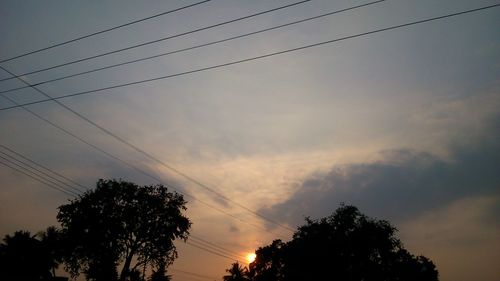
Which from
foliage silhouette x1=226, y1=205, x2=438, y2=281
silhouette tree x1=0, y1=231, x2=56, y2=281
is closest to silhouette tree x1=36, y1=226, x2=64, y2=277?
silhouette tree x1=0, y1=231, x2=56, y2=281

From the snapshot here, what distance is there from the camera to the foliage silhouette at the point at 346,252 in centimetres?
5288

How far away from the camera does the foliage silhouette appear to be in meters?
52.9

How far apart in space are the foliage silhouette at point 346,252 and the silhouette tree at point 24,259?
4009 centimetres

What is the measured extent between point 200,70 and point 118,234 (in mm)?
40790

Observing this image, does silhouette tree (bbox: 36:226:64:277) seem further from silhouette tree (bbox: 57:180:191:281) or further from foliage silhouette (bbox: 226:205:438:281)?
foliage silhouette (bbox: 226:205:438:281)

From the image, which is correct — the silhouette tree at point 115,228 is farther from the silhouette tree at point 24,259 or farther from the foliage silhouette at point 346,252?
the foliage silhouette at point 346,252

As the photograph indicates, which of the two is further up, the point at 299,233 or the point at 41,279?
the point at 299,233

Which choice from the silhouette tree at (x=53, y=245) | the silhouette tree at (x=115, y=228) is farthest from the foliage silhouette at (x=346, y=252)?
the silhouette tree at (x=53, y=245)

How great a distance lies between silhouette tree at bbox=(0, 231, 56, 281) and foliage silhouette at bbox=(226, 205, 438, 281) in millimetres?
40093

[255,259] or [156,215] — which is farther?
[255,259]

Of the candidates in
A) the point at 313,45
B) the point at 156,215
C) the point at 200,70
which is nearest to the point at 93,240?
the point at 156,215

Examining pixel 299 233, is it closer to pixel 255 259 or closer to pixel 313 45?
pixel 255 259

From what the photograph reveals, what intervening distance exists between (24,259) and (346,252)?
50.1 meters

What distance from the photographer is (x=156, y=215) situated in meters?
48.4
